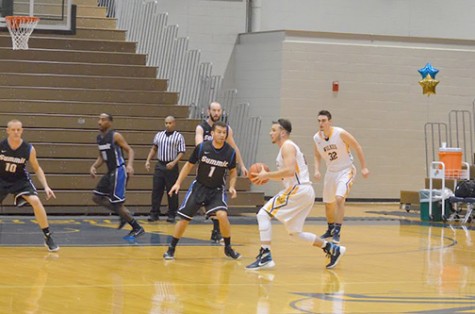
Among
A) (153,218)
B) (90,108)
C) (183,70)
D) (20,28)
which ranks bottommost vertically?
(153,218)

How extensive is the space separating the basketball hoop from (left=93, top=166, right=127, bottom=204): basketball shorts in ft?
21.7

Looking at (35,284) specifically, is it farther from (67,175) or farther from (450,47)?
(450,47)

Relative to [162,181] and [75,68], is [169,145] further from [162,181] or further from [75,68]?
[75,68]

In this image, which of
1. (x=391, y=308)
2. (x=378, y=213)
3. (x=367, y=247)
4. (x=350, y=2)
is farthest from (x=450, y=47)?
(x=391, y=308)

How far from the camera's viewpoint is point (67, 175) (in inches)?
850

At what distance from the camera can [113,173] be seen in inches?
642

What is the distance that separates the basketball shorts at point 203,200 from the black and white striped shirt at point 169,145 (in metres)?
6.84

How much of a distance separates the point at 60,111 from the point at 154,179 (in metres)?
A: 3.18

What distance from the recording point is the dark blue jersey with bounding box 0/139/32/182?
47.3 feet

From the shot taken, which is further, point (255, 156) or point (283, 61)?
point (283, 61)

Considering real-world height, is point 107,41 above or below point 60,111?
above

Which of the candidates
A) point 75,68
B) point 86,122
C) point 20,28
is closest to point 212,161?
point 86,122

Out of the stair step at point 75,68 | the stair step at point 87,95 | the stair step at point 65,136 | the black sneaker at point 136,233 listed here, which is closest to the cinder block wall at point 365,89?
the stair step at point 75,68

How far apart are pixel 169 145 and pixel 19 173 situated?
6.42m
